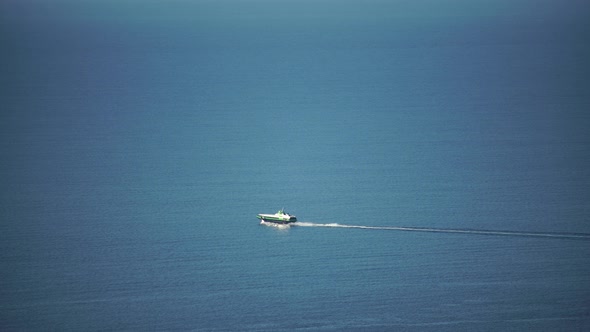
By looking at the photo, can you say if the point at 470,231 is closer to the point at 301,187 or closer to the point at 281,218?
the point at 281,218

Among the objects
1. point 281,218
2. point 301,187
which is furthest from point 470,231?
point 301,187

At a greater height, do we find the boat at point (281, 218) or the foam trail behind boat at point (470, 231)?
the boat at point (281, 218)

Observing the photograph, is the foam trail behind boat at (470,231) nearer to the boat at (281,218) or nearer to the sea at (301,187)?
the sea at (301,187)

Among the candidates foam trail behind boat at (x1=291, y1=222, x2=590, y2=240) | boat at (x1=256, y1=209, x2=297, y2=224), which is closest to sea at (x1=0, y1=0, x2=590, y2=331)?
foam trail behind boat at (x1=291, y1=222, x2=590, y2=240)

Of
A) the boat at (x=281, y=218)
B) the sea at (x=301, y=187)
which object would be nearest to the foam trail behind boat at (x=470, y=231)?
the sea at (x=301, y=187)

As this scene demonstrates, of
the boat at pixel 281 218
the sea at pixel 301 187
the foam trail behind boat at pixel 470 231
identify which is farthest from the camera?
the boat at pixel 281 218

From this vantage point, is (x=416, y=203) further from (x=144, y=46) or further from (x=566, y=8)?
(x=566, y=8)

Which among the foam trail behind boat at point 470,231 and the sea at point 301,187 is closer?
the sea at point 301,187

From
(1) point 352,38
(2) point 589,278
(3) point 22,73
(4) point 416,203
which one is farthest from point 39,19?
(2) point 589,278
